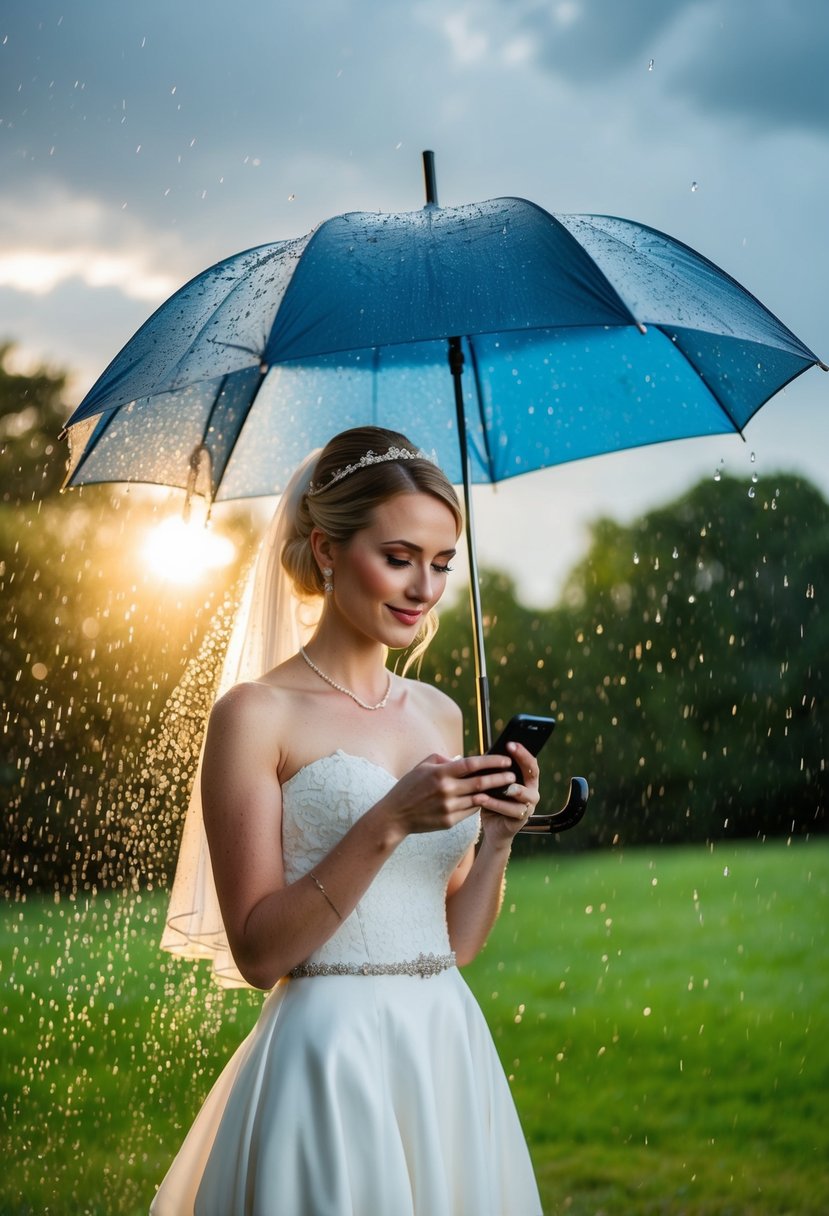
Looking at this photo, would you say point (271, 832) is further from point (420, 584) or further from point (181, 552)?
point (181, 552)

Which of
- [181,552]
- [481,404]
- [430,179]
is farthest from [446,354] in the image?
[181,552]

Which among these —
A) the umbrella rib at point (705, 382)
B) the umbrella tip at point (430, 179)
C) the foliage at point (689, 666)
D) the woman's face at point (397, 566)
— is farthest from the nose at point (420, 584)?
the foliage at point (689, 666)

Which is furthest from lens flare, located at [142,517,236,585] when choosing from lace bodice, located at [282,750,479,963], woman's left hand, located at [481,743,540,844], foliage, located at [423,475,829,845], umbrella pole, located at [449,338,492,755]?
woman's left hand, located at [481,743,540,844]

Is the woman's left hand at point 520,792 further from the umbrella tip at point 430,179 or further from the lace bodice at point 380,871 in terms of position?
the umbrella tip at point 430,179

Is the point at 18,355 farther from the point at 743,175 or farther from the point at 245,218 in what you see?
the point at 743,175

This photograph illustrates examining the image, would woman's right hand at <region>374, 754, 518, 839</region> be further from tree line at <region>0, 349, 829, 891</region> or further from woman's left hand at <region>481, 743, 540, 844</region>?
tree line at <region>0, 349, 829, 891</region>

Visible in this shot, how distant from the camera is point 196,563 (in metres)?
5.57

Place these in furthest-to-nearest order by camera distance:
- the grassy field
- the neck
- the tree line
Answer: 1. the tree line
2. the grassy field
3. the neck

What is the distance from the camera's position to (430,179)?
197 cm

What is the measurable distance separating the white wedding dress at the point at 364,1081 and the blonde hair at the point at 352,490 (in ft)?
1.05

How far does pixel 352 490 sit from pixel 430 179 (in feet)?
1.95

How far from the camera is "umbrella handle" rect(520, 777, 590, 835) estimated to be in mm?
1621

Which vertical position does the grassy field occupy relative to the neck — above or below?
below

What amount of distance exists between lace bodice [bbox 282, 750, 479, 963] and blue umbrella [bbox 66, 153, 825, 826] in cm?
24
